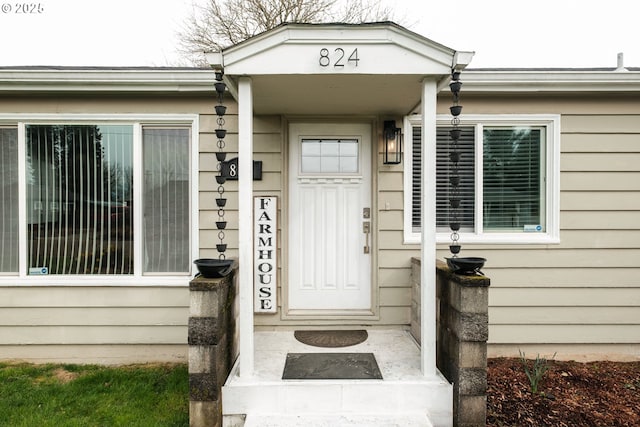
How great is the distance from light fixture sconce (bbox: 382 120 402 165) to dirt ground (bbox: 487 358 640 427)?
210 centimetres

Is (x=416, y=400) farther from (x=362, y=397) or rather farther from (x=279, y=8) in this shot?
(x=279, y=8)

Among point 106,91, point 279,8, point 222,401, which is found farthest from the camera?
point 279,8

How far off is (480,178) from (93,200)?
147 inches

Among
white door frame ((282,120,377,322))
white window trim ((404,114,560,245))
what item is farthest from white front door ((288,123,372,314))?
white window trim ((404,114,560,245))

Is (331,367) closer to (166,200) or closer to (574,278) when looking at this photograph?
(166,200)

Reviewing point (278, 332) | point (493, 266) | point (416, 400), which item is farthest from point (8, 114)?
point (493, 266)

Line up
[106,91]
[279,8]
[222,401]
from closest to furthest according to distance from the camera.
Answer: [222,401], [106,91], [279,8]

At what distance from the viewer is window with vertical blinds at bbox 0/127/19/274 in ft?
11.3

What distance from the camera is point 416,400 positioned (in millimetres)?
2402

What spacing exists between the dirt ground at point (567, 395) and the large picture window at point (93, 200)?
2.91 meters

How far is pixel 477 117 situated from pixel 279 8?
6757 millimetres

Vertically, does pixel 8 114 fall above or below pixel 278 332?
above

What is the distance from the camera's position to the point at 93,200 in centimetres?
346

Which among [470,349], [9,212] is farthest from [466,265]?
[9,212]
